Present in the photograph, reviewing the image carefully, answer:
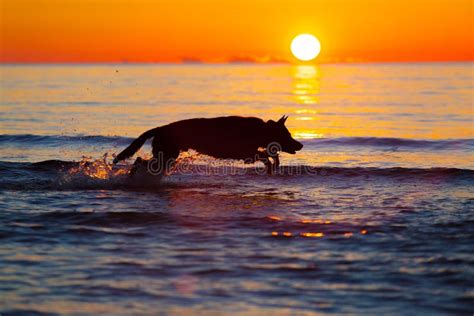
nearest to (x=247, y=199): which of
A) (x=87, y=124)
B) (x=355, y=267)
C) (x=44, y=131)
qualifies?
(x=355, y=267)

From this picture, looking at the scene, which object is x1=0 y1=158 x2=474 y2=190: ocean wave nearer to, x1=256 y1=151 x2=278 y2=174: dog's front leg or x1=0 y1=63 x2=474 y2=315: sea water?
x1=0 y1=63 x2=474 y2=315: sea water

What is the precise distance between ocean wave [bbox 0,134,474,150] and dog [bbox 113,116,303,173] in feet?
26.1

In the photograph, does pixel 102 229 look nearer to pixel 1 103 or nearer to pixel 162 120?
pixel 162 120

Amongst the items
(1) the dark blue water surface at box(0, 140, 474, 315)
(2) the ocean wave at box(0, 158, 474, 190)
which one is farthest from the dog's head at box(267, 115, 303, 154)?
(1) the dark blue water surface at box(0, 140, 474, 315)

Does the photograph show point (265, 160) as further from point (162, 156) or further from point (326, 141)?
point (326, 141)

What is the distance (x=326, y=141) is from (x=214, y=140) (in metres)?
9.80

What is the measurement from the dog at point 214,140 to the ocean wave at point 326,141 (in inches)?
314

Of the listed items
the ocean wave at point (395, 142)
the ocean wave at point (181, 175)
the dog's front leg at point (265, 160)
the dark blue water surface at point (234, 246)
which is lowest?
the dark blue water surface at point (234, 246)

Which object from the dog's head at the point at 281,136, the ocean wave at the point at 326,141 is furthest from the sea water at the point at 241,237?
the ocean wave at the point at 326,141

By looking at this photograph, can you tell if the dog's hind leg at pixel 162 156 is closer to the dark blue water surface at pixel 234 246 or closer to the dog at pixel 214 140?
the dog at pixel 214 140

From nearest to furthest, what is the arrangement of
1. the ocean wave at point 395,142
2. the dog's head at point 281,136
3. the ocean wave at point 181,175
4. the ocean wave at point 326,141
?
the ocean wave at point 181,175
the dog's head at point 281,136
the ocean wave at point 395,142
the ocean wave at point 326,141

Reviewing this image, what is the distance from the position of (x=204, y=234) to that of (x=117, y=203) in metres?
2.63

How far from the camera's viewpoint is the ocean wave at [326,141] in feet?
69.8

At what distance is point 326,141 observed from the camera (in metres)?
22.4
